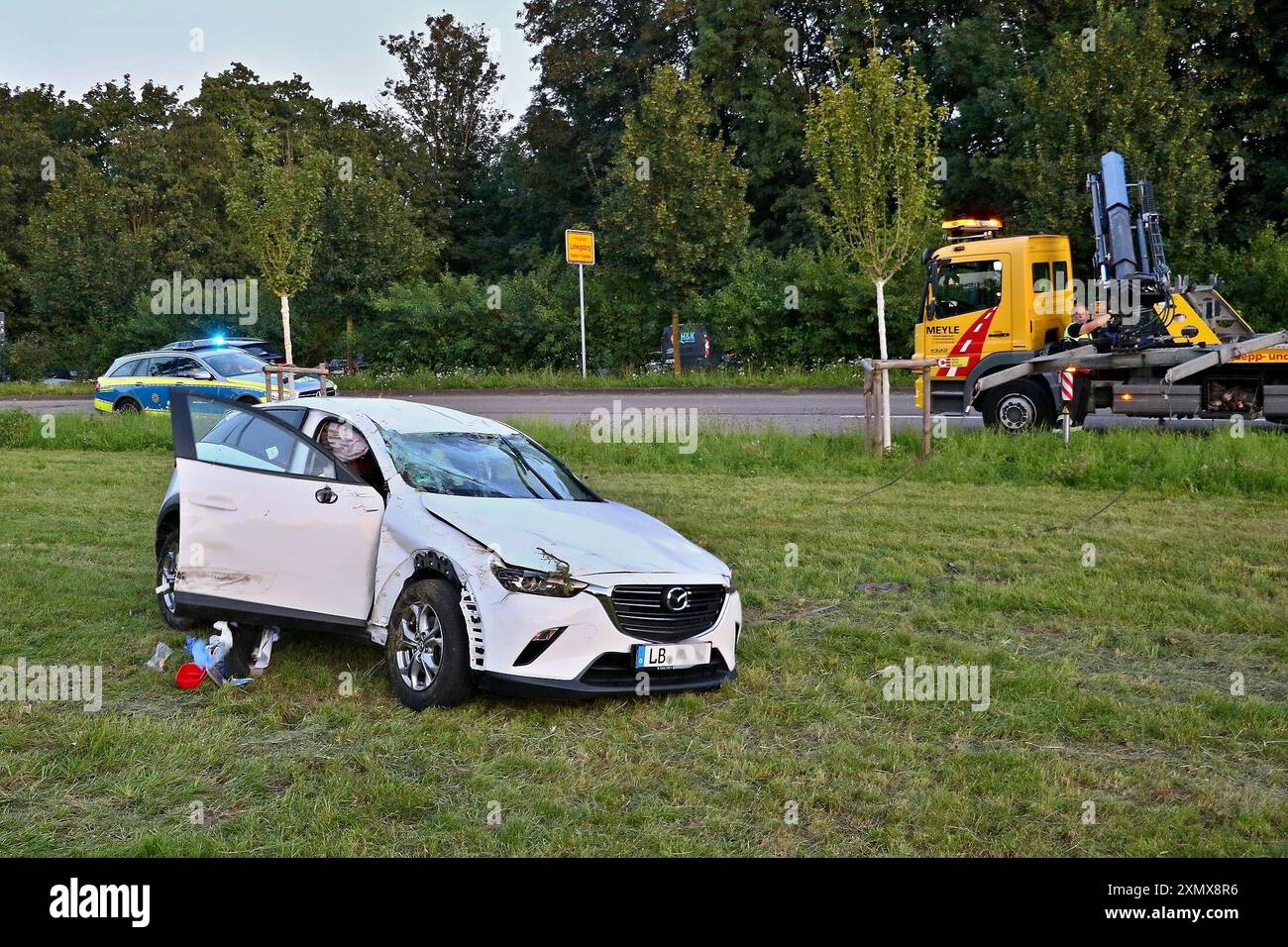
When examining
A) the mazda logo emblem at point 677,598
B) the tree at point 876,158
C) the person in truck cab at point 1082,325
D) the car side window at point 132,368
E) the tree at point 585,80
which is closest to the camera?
the mazda logo emblem at point 677,598

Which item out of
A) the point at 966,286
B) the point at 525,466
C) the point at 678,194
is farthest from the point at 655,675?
the point at 678,194

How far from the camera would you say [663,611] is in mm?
6355

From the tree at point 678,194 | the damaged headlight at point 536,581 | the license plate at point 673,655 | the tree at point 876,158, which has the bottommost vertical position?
the license plate at point 673,655

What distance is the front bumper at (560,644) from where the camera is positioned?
596 centimetres

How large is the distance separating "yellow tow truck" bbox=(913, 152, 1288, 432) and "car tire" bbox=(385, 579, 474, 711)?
13080mm

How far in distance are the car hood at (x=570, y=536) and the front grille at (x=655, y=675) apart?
45 cm

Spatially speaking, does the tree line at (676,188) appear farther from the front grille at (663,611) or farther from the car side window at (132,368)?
the front grille at (663,611)

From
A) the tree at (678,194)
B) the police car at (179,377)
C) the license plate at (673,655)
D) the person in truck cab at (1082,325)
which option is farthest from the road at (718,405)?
the license plate at (673,655)

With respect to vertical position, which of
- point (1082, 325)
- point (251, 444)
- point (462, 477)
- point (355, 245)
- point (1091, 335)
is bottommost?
point (462, 477)

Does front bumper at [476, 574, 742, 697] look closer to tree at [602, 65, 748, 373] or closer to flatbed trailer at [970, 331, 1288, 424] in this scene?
flatbed trailer at [970, 331, 1288, 424]

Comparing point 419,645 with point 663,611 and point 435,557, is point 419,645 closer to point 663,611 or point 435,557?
point 435,557

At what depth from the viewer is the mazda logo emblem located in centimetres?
636

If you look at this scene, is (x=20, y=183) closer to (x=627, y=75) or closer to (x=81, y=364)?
(x=81, y=364)

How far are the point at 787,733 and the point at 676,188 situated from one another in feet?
99.1
